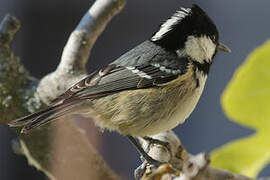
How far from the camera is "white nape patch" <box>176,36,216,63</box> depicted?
1.08m

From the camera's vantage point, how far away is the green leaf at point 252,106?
2.31 feet

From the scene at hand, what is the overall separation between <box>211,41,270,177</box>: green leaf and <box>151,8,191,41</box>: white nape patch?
1.17 ft

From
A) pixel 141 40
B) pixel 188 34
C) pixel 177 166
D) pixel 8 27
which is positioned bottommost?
pixel 177 166

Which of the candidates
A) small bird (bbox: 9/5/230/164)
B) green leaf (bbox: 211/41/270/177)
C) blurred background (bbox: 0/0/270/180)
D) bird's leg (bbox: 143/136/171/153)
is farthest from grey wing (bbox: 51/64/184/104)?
blurred background (bbox: 0/0/270/180)

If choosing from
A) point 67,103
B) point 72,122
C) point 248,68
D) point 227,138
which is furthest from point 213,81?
point 248,68

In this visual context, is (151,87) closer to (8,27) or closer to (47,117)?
(47,117)

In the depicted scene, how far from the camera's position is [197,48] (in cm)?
109

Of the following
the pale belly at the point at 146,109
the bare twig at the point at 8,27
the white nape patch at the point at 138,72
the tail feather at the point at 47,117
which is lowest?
the pale belly at the point at 146,109

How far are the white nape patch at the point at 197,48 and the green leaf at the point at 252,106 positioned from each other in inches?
13.0

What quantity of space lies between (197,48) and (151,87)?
17cm

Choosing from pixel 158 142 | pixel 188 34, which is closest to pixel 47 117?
pixel 158 142

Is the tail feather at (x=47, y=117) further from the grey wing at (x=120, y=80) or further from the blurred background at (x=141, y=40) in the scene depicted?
the blurred background at (x=141, y=40)

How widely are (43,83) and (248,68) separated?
656 millimetres

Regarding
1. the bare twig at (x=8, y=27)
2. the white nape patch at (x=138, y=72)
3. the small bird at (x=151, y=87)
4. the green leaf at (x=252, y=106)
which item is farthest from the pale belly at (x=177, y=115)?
the bare twig at (x=8, y=27)
